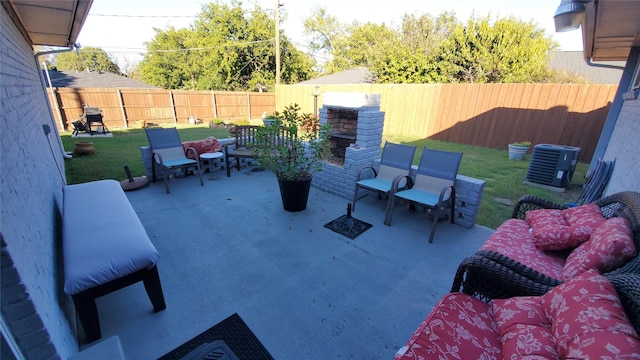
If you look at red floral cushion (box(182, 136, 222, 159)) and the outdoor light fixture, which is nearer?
the outdoor light fixture

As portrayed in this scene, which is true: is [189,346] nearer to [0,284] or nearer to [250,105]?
[0,284]

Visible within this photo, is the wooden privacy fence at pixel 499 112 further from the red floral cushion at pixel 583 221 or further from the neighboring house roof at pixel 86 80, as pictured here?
the neighboring house roof at pixel 86 80

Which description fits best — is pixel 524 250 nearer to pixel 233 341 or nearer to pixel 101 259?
pixel 233 341

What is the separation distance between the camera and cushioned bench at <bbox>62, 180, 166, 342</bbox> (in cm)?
164

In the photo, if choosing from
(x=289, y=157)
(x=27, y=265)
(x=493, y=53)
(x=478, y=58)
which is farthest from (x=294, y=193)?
(x=493, y=53)

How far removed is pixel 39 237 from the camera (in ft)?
5.08

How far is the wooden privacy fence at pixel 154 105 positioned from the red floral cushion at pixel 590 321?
566 inches

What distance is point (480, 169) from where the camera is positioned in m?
5.90

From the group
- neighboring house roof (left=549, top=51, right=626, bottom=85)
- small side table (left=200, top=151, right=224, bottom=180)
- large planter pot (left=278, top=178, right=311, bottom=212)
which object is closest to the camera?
large planter pot (left=278, top=178, right=311, bottom=212)

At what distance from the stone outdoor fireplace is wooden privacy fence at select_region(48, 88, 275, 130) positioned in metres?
11.5

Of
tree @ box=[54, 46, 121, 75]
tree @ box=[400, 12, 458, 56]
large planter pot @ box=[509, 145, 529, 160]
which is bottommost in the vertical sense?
large planter pot @ box=[509, 145, 529, 160]

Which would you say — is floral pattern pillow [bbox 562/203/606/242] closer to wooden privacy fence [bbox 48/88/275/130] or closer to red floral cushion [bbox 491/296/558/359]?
red floral cushion [bbox 491/296/558/359]

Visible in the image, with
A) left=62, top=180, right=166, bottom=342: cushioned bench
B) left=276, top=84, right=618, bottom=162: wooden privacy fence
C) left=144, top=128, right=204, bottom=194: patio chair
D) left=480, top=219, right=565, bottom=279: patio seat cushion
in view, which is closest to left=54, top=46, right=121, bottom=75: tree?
left=276, top=84, right=618, bottom=162: wooden privacy fence

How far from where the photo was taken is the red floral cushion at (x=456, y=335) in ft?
4.09
